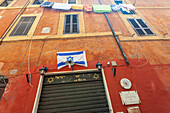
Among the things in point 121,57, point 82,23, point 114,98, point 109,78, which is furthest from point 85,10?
point 114,98

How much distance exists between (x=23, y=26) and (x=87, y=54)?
9.72 metres

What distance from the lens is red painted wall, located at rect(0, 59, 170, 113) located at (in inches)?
257

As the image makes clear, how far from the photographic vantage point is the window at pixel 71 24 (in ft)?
41.0

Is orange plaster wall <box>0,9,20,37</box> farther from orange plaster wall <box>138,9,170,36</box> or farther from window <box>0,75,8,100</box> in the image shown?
orange plaster wall <box>138,9,170,36</box>

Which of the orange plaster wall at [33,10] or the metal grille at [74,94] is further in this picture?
the orange plaster wall at [33,10]

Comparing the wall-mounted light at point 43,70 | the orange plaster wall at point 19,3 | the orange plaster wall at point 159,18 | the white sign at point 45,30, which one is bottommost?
the wall-mounted light at point 43,70

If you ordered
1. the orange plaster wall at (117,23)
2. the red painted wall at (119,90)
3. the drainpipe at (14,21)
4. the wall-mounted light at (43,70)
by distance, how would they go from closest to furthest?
the red painted wall at (119,90)
the wall-mounted light at (43,70)
the drainpipe at (14,21)
the orange plaster wall at (117,23)

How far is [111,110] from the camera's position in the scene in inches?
252

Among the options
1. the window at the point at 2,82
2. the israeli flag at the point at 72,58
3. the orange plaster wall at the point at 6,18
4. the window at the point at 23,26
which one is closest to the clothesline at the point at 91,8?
the window at the point at 23,26

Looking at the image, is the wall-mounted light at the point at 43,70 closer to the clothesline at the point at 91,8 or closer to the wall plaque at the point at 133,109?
the wall plaque at the point at 133,109

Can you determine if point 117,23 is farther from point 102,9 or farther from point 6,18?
point 6,18

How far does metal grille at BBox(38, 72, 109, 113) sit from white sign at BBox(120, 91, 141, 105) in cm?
128

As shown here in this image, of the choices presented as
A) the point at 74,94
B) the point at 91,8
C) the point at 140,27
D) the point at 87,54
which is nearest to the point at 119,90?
the point at 74,94

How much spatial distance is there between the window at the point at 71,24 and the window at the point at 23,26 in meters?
4.82
